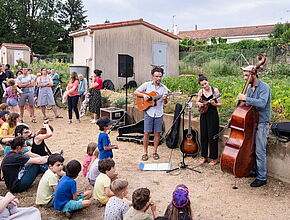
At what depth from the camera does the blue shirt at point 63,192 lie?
3.77 meters

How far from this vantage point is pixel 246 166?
4492mm

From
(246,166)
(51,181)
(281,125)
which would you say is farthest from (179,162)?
(51,181)

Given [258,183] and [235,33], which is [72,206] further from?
[235,33]

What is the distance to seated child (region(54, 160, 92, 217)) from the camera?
3787mm

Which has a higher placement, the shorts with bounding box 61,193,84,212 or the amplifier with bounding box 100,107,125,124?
the amplifier with bounding box 100,107,125,124

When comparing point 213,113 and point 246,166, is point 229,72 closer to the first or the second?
point 213,113

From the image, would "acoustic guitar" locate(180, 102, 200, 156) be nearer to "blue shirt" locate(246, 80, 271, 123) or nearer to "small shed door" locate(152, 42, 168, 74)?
"blue shirt" locate(246, 80, 271, 123)

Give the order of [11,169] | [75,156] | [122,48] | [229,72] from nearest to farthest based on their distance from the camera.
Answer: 1. [11,169]
2. [75,156]
3. [122,48]
4. [229,72]

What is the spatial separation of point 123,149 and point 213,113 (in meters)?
2.46

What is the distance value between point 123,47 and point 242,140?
10318mm

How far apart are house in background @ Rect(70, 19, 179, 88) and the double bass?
9.46 meters

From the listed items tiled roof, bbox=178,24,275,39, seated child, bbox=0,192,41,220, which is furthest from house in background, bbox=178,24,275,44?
seated child, bbox=0,192,41,220

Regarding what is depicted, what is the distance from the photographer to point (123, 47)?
1386 centimetres

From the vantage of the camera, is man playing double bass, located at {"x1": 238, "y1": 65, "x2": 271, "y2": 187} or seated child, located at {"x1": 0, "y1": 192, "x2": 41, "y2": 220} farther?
man playing double bass, located at {"x1": 238, "y1": 65, "x2": 271, "y2": 187}
